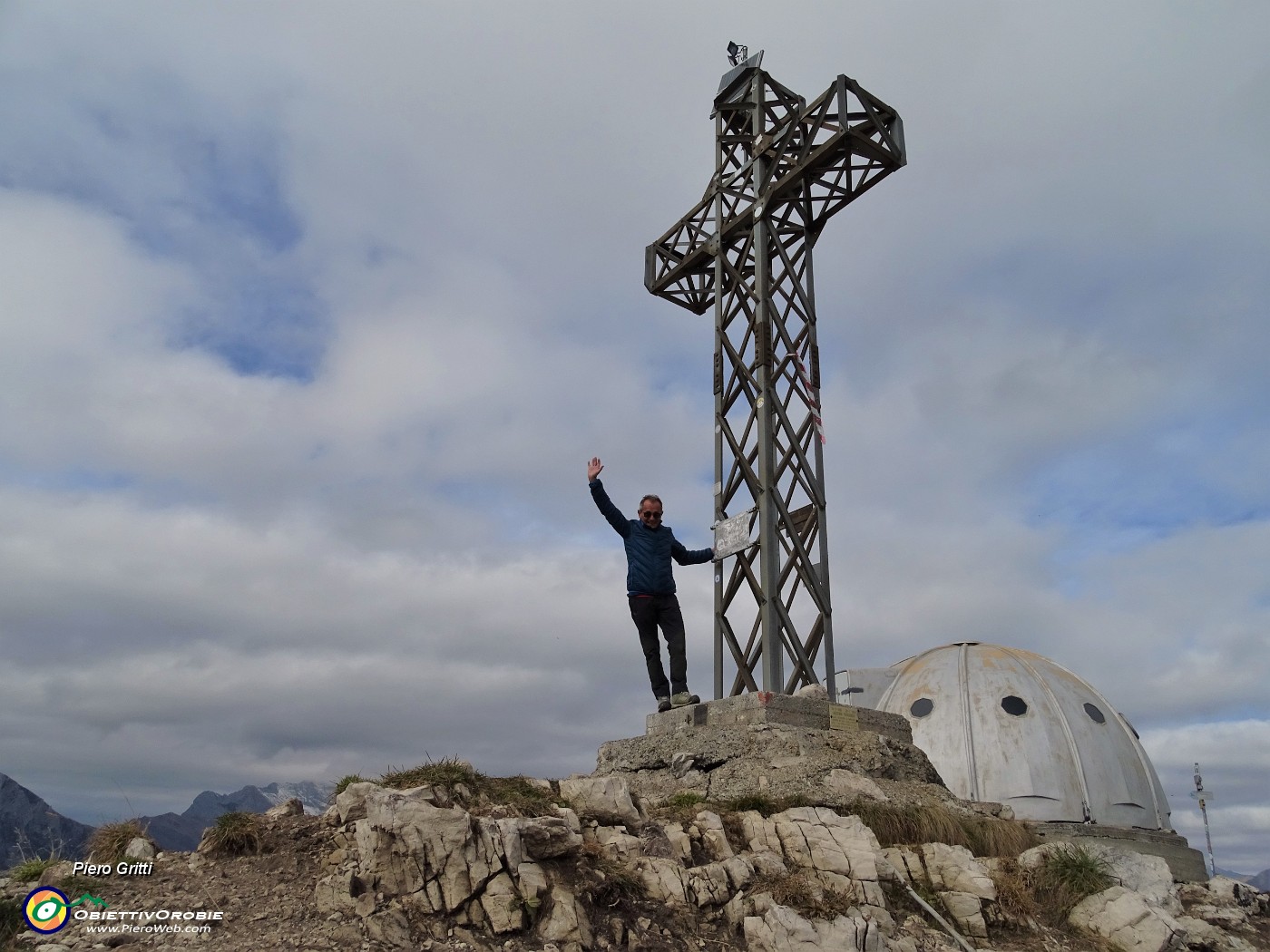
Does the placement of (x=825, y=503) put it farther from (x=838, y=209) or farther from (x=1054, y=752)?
(x=1054, y=752)

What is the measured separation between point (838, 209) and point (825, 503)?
4247 millimetres

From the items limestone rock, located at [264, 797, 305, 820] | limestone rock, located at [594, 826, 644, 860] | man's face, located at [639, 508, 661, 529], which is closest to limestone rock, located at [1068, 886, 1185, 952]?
limestone rock, located at [594, 826, 644, 860]

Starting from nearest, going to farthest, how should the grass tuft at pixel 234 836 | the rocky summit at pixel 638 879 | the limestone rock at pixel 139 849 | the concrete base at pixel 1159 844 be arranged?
the rocky summit at pixel 638 879 → the limestone rock at pixel 139 849 → the grass tuft at pixel 234 836 → the concrete base at pixel 1159 844

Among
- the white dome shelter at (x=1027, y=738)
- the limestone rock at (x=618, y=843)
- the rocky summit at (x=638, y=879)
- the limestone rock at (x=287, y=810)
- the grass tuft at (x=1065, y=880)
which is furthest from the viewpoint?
the white dome shelter at (x=1027, y=738)

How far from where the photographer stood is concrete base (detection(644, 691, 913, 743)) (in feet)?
31.1

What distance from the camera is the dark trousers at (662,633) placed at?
9.77m

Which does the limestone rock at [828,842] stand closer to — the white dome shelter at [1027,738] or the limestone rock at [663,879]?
the limestone rock at [663,879]

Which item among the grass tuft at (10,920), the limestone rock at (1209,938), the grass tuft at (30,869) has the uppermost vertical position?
→ the grass tuft at (30,869)

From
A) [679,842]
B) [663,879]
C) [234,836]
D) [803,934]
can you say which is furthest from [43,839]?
[803,934]

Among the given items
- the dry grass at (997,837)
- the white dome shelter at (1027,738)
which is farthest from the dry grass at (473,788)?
the white dome shelter at (1027,738)

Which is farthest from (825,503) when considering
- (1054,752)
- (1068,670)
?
(1068,670)

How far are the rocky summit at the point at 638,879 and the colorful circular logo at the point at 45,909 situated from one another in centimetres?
7

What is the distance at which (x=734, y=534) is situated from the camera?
11.2 metres

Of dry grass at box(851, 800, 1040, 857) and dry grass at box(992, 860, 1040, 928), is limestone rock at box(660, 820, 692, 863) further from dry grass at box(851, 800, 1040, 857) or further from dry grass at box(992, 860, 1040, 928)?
dry grass at box(992, 860, 1040, 928)
